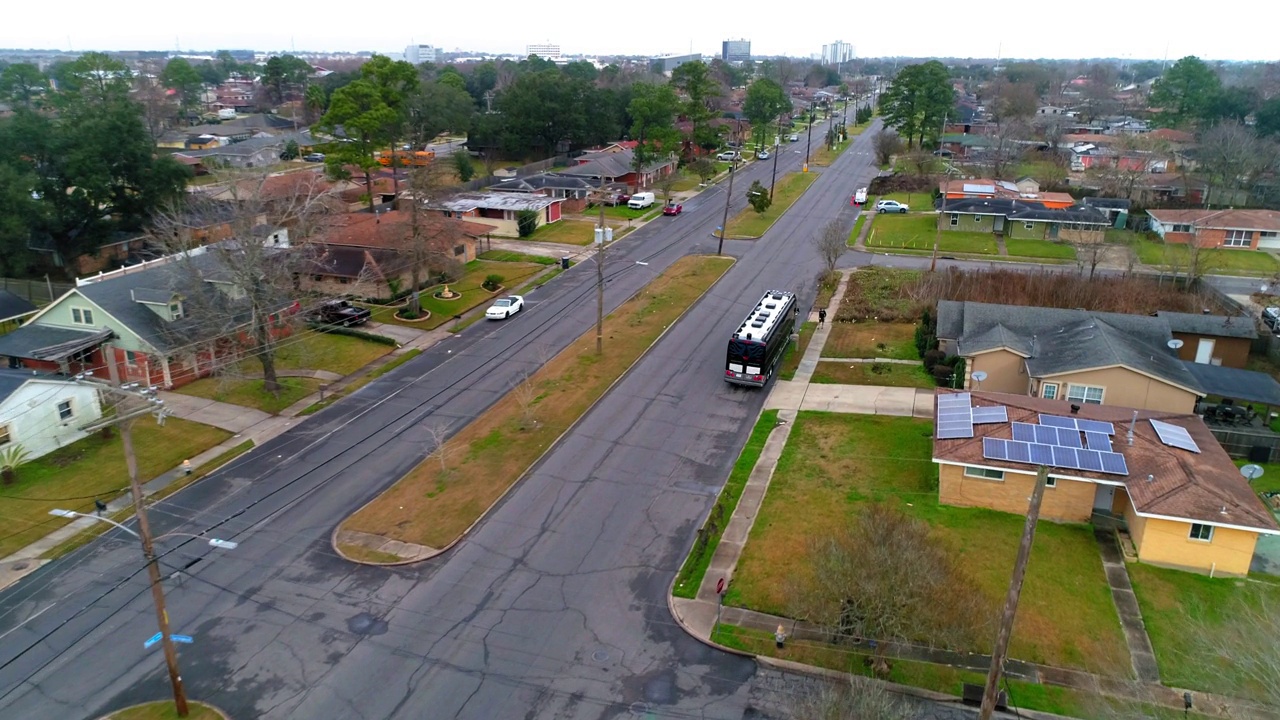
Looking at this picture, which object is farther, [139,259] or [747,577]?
[139,259]

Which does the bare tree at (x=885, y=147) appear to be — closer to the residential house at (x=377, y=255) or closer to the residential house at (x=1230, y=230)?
the residential house at (x=1230, y=230)

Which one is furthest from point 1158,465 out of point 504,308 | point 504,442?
point 504,308

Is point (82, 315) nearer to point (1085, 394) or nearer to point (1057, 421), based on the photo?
point (1057, 421)

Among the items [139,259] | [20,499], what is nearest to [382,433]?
[20,499]

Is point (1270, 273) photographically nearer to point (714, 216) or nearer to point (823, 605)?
point (714, 216)

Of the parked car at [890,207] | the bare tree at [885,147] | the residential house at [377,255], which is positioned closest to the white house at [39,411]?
the residential house at [377,255]

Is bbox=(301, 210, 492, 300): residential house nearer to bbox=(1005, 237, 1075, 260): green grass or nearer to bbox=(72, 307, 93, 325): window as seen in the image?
bbox=(72, 307, 93, 325): window
